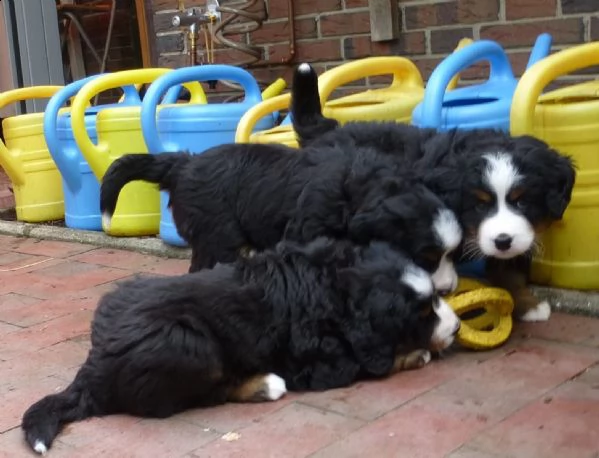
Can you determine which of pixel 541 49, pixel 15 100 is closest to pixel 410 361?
pixel 541 49

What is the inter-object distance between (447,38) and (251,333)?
2.83 metres

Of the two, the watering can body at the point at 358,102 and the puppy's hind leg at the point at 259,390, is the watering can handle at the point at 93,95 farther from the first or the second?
the puppy's hind leg at the point at 259,390

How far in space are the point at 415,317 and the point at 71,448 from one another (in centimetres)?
104

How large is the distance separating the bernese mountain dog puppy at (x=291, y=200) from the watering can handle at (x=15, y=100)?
90.0 inches

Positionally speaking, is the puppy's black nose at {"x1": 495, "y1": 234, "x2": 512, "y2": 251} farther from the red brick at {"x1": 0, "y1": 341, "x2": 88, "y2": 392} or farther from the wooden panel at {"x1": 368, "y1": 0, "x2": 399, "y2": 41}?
the wooden panel at {"x1": 368, "y1": 0, "x2": 399, "y2": 41}

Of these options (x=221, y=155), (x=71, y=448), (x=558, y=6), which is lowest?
(x=71, y=448)

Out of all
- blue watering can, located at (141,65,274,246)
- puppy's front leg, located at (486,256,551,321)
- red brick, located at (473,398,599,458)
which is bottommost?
red brick, located at (473,398,599,458)

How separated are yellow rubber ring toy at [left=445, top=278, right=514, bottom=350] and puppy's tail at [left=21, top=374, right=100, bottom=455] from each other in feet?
3.91

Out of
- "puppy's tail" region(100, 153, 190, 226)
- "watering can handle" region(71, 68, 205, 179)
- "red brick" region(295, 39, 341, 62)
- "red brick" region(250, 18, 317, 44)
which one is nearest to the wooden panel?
"red brick" region(295, 39, 341, 62)

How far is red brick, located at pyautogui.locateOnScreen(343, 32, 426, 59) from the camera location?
16.8 ft

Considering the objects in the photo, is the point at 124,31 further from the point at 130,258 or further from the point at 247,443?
the point at 247,443

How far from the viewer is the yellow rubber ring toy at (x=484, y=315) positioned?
3.01 meters

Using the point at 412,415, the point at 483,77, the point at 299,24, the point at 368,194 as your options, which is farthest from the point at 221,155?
the point at 299,24

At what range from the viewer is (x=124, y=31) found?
8586mm
